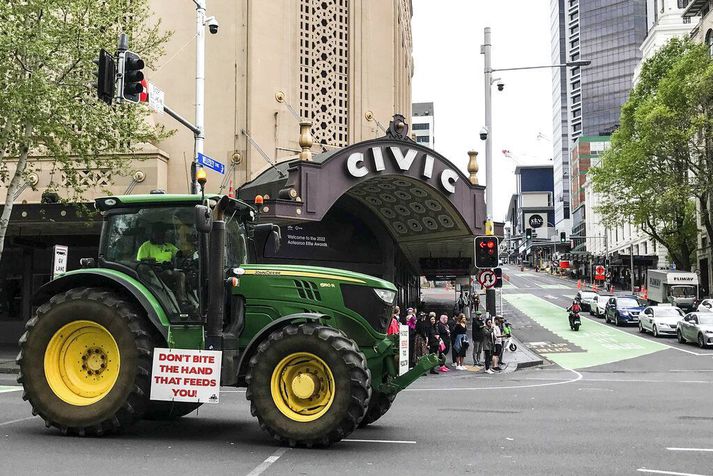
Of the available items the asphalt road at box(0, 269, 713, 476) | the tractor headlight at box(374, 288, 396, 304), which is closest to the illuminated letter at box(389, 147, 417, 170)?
the asphalt road at box(0, 269, 713, 476)

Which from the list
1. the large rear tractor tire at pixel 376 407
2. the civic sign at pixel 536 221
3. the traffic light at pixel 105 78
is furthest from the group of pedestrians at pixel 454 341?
the civic sign at pixel 536 221

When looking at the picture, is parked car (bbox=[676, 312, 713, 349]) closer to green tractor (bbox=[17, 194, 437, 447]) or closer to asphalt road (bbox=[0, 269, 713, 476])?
asphalt road (bbox=[0, 269, 713, 476])

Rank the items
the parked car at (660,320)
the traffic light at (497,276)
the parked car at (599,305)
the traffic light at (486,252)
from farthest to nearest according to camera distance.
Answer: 1. the parked car at (599,305)
2. the parked car at (660,320)
3. the traffic light at (497,276)
4. the traffic light at (486,252)

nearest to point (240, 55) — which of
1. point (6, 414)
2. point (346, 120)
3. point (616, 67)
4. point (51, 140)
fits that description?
point (346, 120)

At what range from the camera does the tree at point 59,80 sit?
18766 mm

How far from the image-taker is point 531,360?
2625cm

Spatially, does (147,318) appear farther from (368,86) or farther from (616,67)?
(616,67)

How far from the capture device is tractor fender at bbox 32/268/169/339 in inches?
348

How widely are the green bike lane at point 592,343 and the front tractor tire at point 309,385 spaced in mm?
19120

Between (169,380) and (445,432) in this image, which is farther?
(445,432)

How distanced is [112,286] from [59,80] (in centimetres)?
1256

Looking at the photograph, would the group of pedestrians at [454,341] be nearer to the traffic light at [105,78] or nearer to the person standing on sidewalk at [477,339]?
the person standing on sidewalk at [477,339]

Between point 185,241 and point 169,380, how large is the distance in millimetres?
1658

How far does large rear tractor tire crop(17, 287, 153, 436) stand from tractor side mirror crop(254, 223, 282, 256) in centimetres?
180
